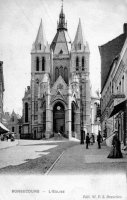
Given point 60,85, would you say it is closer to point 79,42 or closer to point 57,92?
point 57,92

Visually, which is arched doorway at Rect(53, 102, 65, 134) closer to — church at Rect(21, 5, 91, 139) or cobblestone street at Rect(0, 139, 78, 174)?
church at Rect(21, 5, 91, 139)

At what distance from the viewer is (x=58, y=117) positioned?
6412cm

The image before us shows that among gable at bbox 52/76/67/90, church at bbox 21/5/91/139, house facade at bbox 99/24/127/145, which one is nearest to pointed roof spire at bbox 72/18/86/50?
church at bbox 21/5/91/139

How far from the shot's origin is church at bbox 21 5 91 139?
204ft

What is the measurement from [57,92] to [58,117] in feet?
15.9

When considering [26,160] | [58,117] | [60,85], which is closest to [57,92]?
[60,85]

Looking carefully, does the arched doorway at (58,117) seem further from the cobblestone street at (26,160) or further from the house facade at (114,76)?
the cobblestone street at (26,160)

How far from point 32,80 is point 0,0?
178ft

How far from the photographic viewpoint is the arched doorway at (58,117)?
209ft
